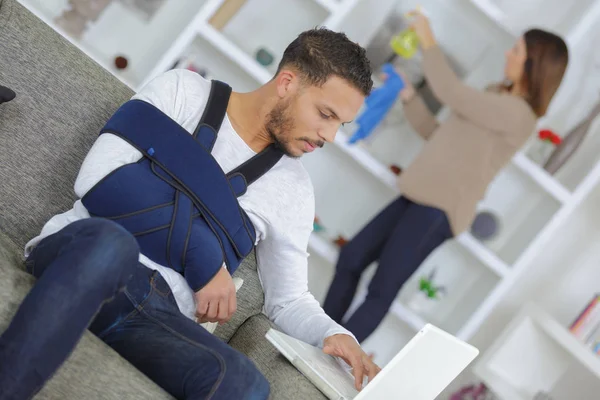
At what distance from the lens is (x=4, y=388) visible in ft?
Result: 3.33

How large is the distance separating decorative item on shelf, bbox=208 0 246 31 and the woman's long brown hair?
3.98ft

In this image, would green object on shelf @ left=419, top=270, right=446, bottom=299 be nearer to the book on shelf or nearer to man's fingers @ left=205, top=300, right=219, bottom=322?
the book on shelf

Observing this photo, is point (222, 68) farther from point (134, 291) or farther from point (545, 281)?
point (134, 291)

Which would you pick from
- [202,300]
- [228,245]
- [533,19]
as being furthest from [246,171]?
[533,19]

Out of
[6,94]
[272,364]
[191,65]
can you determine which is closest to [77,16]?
[191,65]

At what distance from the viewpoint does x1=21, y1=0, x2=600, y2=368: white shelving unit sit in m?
3.09

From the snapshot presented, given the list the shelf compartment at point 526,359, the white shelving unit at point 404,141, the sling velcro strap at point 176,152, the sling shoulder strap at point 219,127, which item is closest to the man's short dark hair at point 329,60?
the sling shoulder strap at point 219,127

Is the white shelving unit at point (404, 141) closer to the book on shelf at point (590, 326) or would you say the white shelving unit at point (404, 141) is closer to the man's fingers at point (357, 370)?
the book on shelf at point (590, 326)

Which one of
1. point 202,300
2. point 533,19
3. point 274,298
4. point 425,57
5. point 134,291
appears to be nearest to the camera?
point 134,291

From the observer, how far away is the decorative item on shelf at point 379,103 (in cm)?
308

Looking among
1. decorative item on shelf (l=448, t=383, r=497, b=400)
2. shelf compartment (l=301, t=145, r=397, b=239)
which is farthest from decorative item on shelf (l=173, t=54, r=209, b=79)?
decorative item on shelf (l=448, t=383, r=497, b=400)

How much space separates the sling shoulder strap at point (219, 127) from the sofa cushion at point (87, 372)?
0.47 meters

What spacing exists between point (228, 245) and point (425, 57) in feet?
5.45

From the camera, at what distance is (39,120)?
1637mm
